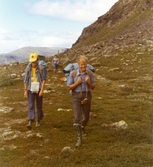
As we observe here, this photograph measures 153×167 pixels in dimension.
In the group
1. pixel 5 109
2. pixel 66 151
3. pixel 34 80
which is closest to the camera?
pixel 66 151

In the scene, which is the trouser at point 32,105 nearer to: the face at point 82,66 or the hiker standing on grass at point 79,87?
the hiker standing on grass at point 79,87

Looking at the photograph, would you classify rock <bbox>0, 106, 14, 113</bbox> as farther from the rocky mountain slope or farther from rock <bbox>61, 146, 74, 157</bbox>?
the rocky mountain slope

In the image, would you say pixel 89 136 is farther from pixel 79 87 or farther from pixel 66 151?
pixel 79 87

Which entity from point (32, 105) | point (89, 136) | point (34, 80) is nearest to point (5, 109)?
point (32, 105)

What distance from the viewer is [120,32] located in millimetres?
91125

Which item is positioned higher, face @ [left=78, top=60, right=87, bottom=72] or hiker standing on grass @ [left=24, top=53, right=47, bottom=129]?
face @ [left=78, top=60, right=87, bottom=72]

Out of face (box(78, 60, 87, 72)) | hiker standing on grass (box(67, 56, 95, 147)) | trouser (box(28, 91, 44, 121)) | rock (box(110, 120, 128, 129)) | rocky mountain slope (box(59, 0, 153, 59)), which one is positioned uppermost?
rocky mountain slope (box(59, 0, 153, 59))

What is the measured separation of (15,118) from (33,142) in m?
4.03

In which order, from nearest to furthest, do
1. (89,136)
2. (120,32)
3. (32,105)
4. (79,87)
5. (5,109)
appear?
1. (79,87)
2. (89,136)
3. (32,105)
4. (5,109)
5. (120,32)

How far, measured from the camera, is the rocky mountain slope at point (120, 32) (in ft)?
185

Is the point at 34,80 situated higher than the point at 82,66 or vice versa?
the point at 82,66

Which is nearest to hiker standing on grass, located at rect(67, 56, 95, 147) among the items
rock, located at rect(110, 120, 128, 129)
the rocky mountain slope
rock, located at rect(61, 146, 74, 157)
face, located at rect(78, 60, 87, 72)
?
face, located at rect(78, 60, 87, 72)

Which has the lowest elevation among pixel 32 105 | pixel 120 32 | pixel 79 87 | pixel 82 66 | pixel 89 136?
pixel 89 136

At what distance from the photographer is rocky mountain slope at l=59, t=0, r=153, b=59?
56.3 meters
